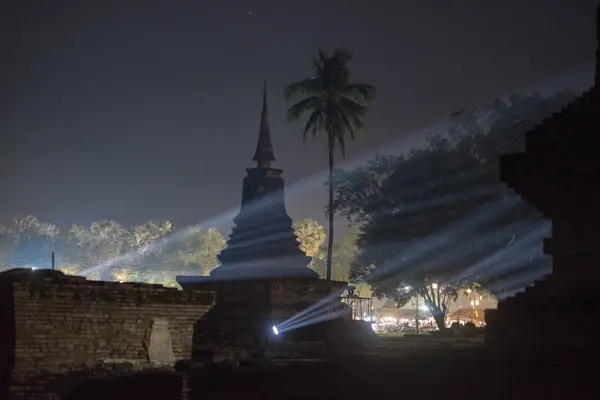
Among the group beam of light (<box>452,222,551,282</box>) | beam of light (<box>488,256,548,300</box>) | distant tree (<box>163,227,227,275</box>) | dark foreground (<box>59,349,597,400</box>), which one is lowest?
dark foreground (<box>59,349,597,400</box>)

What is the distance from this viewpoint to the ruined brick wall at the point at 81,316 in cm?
1563

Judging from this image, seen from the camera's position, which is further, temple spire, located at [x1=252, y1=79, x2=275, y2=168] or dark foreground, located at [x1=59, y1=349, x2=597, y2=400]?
temple spire, located at [x1=252, y1=79, x2=275, y2=168]

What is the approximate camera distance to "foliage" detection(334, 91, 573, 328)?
35594 mm

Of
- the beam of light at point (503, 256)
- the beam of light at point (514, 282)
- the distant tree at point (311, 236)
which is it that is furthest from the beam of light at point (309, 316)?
the distant tree at point (311, 236)

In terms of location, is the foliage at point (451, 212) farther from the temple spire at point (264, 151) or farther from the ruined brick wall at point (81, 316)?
the ruined brick wall at point (81, 316)

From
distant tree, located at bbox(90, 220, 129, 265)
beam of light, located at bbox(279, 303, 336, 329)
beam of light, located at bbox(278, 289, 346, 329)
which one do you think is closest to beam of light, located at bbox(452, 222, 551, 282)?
beam of light, located at bbox(278, 289, 346, 329)

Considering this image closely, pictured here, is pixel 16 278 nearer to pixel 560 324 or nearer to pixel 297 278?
pixel 560 324

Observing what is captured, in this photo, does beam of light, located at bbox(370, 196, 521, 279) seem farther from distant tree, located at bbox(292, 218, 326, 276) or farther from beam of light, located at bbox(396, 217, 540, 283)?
distant tree, located at bbox(292, 218, 326, 276)

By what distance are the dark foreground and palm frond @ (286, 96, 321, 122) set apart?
31.6 metres

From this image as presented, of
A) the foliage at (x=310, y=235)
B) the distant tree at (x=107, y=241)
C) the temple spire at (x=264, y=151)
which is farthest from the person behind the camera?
the distant tree at (x=107, y=241)

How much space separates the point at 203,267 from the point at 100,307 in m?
88.1

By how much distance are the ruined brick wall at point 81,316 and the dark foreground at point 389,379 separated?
2.69 meters

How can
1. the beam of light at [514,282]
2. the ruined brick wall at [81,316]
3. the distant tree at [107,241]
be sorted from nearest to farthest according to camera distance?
the ruined brick wall at [81,316] < the beam of light at [514,282] < the distant tree at [107,241]

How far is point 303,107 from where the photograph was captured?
44.6 metres
